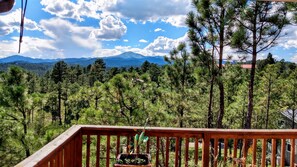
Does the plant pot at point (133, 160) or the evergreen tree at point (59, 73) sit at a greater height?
the evergreen tree at point (59, 73)

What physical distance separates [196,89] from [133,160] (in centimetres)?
1180

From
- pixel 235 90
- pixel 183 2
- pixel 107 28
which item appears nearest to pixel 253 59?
pixel 183 2

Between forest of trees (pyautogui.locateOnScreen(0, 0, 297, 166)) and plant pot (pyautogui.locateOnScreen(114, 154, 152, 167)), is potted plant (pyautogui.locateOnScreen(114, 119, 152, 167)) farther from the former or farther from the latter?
forest of trees (pyautogui.locateOnScreen(0, 0, 297, 166))

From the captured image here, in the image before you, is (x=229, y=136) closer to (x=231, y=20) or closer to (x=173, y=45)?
(x=231, y=20)

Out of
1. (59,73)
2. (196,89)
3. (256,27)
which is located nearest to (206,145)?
(256,27)

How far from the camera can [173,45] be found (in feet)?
44.2

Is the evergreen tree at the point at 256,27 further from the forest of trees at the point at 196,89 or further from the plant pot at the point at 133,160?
the plant pot at the point at 133,160

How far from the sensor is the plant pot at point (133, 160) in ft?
6.89

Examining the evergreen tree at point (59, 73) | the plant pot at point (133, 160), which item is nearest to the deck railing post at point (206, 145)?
the plant pot at point (133, 160)

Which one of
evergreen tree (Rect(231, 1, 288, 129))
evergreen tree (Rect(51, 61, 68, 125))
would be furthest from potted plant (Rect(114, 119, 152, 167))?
evergreen tree (Rect(51, 61, 68, 125))

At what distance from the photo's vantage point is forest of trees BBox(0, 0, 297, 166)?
9870 mm

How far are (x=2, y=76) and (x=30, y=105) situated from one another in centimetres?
155

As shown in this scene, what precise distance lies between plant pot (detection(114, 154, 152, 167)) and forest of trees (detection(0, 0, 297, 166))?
6232mm

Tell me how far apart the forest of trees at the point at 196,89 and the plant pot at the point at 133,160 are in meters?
6.23
